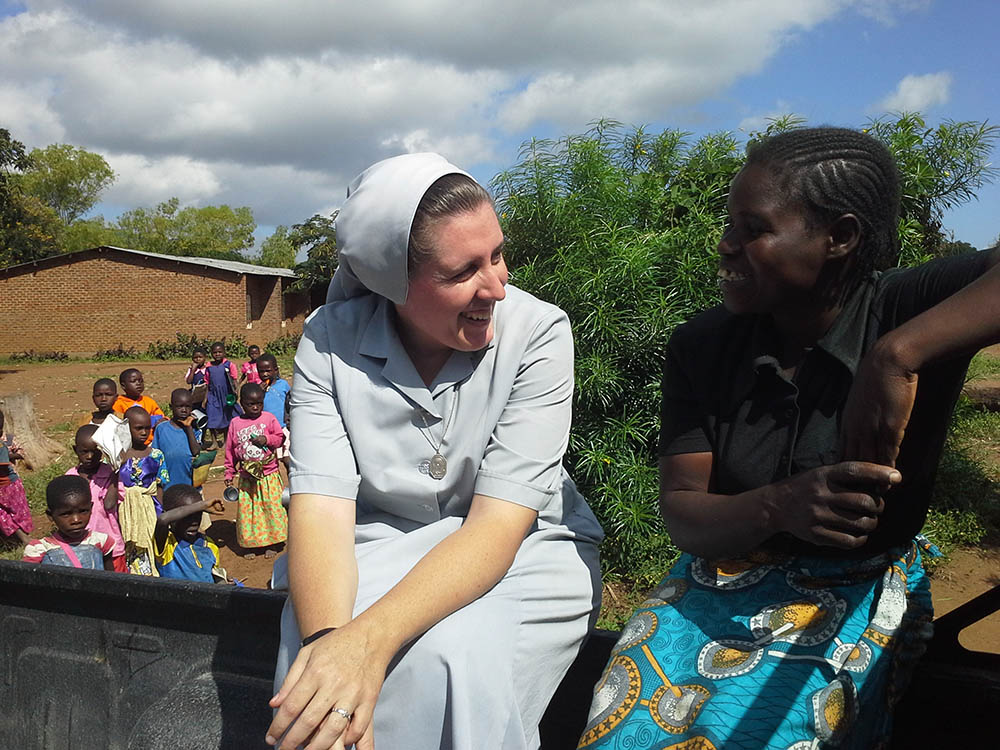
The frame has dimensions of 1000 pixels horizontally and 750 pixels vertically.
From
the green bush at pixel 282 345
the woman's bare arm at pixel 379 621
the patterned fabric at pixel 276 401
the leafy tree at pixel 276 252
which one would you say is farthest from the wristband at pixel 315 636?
the leafy tree at pixel 276 252

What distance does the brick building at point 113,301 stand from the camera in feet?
80.0

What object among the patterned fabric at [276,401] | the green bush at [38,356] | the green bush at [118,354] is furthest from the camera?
the green bush at [118,354]

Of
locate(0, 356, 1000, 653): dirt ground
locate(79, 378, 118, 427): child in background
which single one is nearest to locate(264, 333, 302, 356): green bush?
locate(0, 356, 1000, 653): dirt ground

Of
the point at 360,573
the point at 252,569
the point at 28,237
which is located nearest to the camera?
the point at 360,573

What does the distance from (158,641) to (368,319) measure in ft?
3.70

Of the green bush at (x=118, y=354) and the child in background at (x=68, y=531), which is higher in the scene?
the child in background at (x=68, y=531)

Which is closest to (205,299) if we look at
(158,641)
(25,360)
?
(25,360)

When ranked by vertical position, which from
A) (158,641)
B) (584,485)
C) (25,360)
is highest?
(158,641)

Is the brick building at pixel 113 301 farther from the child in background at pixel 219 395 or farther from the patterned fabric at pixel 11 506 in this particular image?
the patterned fabric at pixel 11 506

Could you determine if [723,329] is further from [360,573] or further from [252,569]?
[252,569]

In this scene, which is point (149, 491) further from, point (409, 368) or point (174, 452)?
point (409, 368)

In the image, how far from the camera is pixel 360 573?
1662 millimetres

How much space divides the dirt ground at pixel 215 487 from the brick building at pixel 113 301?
7.09 ft

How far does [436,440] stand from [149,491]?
158 inches
